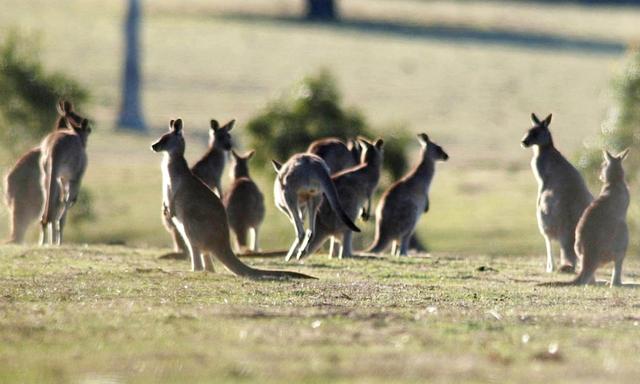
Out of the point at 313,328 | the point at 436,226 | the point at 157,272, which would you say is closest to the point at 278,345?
the point at 313,328

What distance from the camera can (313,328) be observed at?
32.5ft

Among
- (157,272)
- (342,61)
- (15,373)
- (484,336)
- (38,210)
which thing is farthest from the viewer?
(342,61)

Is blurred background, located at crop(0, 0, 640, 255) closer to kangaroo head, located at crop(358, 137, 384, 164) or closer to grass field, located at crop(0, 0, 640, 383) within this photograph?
grass field, located at crop(0, 0, 640, 383)

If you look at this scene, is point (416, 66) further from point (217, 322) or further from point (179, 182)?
point (217, 322)

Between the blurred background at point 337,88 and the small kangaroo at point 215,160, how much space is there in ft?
22.2

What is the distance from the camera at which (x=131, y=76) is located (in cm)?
4788

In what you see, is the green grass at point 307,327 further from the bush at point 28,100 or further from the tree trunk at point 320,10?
the tree trunk at point 320,10

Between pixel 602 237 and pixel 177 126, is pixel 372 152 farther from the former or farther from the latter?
pixel 602 237

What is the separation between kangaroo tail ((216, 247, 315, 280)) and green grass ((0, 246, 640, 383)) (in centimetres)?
25

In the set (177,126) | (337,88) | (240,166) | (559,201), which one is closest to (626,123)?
(240,166)

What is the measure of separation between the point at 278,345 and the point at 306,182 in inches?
270

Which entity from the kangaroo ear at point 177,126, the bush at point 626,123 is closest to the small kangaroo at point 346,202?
the kangaroo ear at point 177,126

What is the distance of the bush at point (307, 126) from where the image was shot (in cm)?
2778

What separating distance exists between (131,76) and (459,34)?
2138 centimetres
